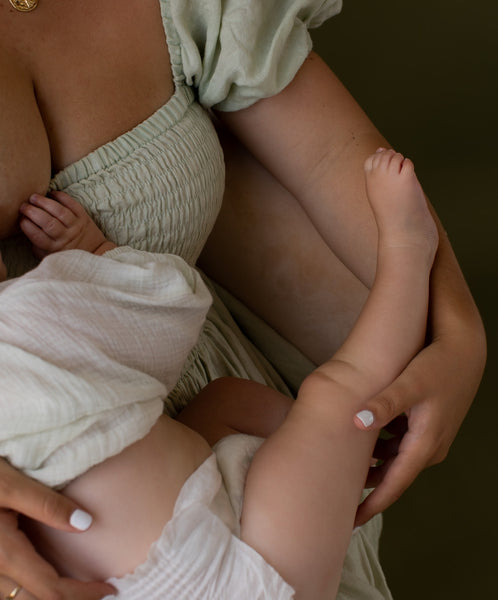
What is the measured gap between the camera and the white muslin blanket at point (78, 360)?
62 cm

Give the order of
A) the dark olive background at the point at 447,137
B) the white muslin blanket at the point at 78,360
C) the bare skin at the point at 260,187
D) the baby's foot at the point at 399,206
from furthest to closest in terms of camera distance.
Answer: the dark olive background at the point at 447,137
the baby's foot at the point at 399,206
the bare skin at the point at 260,187
the white muslin blanket at the point at 78,360

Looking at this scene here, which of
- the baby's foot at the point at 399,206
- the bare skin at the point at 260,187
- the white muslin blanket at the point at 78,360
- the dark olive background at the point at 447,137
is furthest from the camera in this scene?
A: the dark olive background at the point at 447,137

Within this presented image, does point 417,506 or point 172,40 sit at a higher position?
point 172,40

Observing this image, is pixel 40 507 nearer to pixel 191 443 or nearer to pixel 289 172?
A: pixel 191 443

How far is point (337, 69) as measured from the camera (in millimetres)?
1706

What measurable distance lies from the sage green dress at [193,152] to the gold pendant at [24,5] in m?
0.15

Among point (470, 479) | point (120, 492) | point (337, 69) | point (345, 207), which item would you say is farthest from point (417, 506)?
point (120, 492)

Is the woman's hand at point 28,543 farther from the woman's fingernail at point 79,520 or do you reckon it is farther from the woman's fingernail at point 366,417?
the woman's fingernail at point 366,417

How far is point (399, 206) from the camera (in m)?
0.88

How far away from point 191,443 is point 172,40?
1.47ft

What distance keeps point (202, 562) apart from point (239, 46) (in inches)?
21.6

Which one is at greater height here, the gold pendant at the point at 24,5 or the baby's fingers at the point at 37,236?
the gold pendant at the point at 24,5

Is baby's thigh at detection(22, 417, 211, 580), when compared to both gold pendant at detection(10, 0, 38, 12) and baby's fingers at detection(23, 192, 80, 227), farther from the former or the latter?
gold pendant at detection(10, 0, 38, 12)

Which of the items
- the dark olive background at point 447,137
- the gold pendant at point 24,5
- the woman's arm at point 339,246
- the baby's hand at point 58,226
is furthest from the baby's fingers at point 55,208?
the dark olive background at point 447,137
